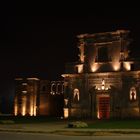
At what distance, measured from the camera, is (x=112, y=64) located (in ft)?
182

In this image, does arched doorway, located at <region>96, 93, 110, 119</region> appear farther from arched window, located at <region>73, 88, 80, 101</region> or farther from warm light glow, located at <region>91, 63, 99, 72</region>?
warm light glow, located at <region>91, 63, 99, 72</region>

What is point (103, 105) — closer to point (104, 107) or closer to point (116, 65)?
point (104, 107)

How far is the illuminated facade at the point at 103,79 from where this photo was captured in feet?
178

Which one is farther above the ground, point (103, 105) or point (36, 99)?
point (36, 99)

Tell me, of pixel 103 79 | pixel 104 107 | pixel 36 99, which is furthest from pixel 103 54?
pixel 36 99

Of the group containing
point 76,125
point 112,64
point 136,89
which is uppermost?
point 112,64

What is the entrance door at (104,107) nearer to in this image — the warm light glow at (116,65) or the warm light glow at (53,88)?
the warm light glow at (116,65)

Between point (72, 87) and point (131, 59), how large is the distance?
928 centimetres

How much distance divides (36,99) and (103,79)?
14.2m

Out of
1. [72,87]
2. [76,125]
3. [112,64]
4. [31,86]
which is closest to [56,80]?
[31,86]

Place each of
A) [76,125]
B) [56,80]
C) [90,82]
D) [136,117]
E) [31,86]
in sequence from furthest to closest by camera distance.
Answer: [56,80] → [31,86] → [90,82] → [136,117] → [76,125]

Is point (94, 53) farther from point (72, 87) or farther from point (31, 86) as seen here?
point (31, 86)

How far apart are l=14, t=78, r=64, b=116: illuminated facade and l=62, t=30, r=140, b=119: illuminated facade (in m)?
8.44

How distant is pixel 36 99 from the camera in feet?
214
